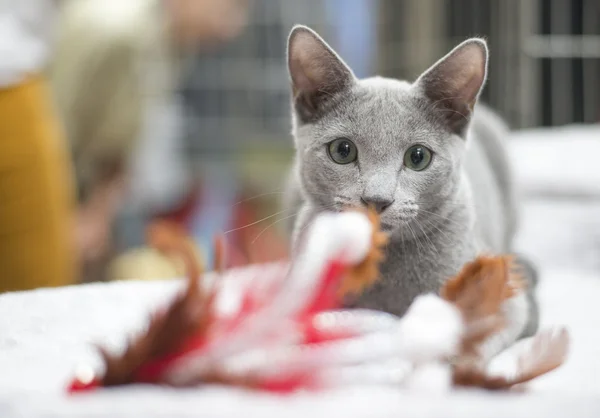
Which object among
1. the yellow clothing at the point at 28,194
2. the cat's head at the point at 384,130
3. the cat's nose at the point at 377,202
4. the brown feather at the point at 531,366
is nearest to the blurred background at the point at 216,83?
the yellow clothing at the point at 28,194

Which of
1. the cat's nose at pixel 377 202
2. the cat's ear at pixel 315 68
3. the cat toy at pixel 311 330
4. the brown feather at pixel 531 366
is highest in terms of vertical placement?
the cat's ear at pixel 315 68

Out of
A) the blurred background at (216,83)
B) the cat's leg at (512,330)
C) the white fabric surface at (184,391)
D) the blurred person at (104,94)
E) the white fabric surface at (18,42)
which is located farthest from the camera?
the blurred person at (104,94)

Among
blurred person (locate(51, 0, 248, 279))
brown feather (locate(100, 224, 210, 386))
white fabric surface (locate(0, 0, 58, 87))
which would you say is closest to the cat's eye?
brown feather (locate(100, 224, 210, 386))

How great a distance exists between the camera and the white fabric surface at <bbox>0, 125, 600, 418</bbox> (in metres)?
0.42

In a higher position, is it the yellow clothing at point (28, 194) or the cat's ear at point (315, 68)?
the cat's ear at point (315, 68)

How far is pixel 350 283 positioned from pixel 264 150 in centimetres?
231

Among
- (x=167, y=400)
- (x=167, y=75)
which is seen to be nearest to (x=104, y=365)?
(x=167, y=400)

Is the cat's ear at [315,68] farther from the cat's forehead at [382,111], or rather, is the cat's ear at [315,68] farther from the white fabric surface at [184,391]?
the white fabric surface at [184,391]

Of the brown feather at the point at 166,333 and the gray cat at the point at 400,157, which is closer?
the brown feather at the point at 166,333

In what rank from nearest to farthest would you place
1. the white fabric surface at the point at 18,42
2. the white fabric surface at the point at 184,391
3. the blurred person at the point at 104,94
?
the white fabric surface at the point at 184,391
the white fabric surface at the point at 18,42
the blurred person at the point at 104,94

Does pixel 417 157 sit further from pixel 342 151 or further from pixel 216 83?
pixel 216 83

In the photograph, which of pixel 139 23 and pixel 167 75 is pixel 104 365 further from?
pixel 167 75

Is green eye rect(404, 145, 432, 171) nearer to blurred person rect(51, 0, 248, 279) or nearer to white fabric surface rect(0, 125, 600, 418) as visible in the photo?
white fabric surface rect(0, 125, 600, 418)

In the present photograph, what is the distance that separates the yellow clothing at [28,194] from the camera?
135 cm
